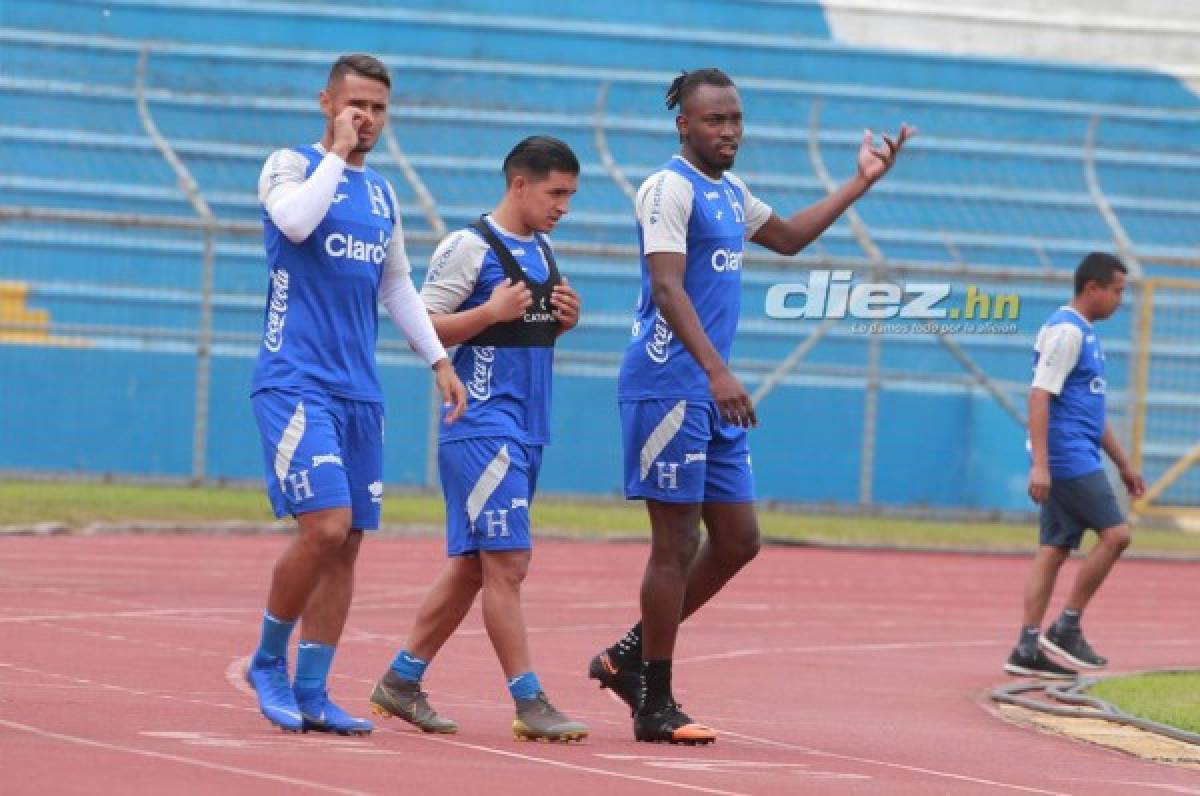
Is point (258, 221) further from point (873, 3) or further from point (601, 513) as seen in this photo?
point (873, 3)

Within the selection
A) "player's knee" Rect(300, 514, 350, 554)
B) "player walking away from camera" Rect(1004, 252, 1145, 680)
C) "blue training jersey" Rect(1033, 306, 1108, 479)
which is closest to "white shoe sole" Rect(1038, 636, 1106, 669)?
"player walking away from camera" Rect(1004, 252, 1145, 680)

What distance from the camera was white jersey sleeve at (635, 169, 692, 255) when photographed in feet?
30.3

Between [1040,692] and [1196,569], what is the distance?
1119 cm

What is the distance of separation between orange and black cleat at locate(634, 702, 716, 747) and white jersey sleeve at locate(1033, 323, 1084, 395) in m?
5.48

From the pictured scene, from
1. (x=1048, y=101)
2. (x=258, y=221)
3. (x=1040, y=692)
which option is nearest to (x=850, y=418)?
(x=258, y=221)

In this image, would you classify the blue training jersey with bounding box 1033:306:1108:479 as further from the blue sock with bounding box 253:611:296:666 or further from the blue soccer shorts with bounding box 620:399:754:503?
the blue sock with bounding box 253:611:296:666

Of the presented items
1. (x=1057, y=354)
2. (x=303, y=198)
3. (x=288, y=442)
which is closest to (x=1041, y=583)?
(x=1057, y=354)

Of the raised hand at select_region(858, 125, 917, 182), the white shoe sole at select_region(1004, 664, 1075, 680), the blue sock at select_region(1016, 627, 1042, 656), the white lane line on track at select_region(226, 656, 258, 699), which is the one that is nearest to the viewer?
the raised hand at select_region(858, 125, 917, 182)

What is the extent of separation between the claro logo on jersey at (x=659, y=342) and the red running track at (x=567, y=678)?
1410mm

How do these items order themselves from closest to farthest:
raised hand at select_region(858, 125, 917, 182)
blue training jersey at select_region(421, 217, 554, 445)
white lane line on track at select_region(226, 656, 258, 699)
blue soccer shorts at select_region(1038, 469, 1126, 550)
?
blue training jersey at select_region(421, 217, 554, 445) → raised hand at select_region(858, 125, 917, 182) → white lane line on track at select_region(226, 656, 258, 699) → blue soccer shorts at select_region(1038, 469, 1126, 550)

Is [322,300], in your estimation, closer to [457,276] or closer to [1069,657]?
[457,276]

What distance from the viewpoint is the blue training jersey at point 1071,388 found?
14.1 metres

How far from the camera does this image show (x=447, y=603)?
30.7ft

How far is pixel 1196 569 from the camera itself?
23.3 meters
